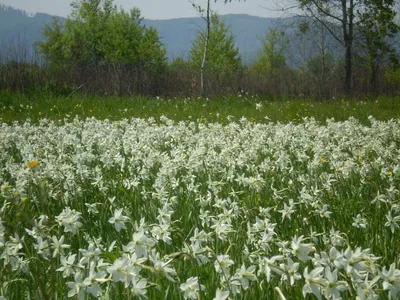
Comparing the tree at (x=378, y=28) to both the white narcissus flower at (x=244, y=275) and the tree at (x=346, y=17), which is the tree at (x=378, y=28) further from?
the white narcissus flower at (x=244, y=275)

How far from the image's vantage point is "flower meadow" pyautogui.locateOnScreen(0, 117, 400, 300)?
139 cm

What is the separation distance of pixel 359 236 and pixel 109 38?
165 ft

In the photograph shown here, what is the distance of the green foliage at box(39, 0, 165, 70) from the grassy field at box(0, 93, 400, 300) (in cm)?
3996

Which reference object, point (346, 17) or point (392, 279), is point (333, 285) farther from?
point (346, 17)

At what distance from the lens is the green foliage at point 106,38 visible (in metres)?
47.4

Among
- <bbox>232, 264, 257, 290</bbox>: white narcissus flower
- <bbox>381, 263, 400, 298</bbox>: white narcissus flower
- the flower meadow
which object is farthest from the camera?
<bbox>232, 264, 257, 290</bbox>: white narcissus flower

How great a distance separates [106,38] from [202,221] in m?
50.4

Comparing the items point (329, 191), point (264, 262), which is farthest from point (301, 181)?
point (264, 262)

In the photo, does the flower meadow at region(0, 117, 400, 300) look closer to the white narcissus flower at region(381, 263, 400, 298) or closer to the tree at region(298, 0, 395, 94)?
the white narcissus flower at region(381, 263, 400, 298)

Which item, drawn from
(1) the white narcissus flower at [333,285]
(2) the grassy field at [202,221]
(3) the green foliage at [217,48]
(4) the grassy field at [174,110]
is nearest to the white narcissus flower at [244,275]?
(2) the grassy field at [202,221]

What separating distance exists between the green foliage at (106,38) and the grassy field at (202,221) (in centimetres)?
3996

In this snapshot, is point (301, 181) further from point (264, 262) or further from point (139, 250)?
point (139, 250)

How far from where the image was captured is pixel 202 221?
8.71ft

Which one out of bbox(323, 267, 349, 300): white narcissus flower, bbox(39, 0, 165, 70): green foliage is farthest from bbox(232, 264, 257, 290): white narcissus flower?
bbox(39, 0, 165, 70): green foliage
